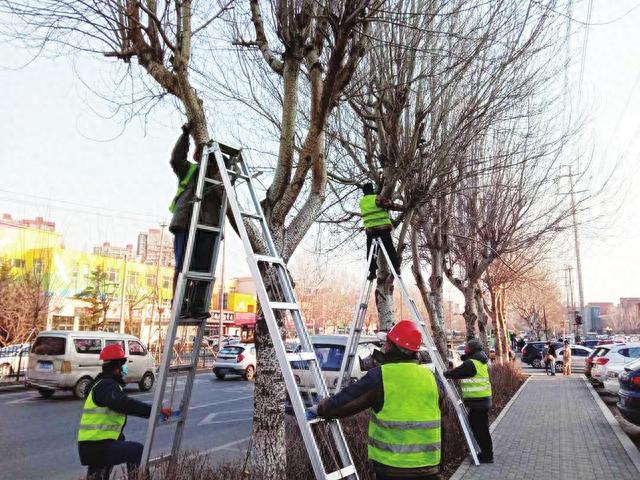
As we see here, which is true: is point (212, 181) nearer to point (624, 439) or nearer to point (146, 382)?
point (624, 439)

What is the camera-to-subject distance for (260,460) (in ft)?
14.8

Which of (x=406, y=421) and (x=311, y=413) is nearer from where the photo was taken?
(x=406, y=421)

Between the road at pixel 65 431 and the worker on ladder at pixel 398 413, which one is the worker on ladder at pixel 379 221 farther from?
the road at pixel 65 431

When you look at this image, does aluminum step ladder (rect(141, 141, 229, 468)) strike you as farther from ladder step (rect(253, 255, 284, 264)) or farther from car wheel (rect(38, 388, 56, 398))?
car wheel (rect(38, 388, 56, 398))

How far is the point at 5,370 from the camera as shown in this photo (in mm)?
18828

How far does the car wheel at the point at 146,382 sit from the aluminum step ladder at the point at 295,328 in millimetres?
13879

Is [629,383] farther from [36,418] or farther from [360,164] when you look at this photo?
[36,418]

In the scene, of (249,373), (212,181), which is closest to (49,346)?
(249,373)

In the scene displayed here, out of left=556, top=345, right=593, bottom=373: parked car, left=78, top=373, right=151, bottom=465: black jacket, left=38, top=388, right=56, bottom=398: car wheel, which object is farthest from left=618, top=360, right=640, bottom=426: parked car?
left=556, top=345, right=593, bottom=373: parked car

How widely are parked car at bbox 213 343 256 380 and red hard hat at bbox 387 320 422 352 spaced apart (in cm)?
1900

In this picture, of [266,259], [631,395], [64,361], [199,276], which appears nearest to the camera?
[266,259]

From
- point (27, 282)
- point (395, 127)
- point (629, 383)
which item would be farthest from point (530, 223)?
point (27, 282)

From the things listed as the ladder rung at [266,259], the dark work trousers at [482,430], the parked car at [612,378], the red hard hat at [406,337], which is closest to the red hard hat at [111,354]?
the ladder rung at [266,259]

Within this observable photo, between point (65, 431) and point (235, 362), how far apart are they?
11987 millimetres
